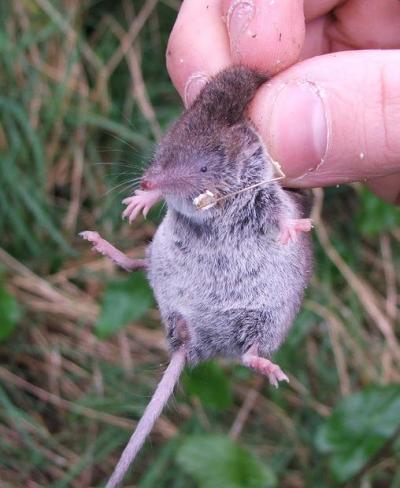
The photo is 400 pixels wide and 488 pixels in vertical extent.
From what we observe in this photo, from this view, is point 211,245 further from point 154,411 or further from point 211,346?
point 154,411

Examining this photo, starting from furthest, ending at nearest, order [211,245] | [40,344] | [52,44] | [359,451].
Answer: [52,44] → [40,344] → [359,451] → [211,245]

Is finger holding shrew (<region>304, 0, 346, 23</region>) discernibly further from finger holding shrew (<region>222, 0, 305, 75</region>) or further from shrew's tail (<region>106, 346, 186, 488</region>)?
shrew's tail (<region>106, 346, 186, 488</region>)

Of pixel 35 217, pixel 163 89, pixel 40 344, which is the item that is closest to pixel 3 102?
pixel 35 217

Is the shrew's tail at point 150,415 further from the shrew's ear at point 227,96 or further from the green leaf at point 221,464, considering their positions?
the green leaf at point 221,464

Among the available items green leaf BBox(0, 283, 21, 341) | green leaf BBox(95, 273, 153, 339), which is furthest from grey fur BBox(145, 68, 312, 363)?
green leaf BBox(0, 283, 21, 341)

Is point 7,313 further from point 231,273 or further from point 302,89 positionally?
point 302,89

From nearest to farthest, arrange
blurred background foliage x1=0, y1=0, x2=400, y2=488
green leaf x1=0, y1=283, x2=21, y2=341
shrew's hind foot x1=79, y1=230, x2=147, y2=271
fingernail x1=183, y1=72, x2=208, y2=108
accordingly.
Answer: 1. shrew's hind foot x1=79, y1=230, x2=147, y2=271
2. fingernail x1=183, y1=72, x2=208, y2=108
3. green leaf x1=0, y1=283, x2=21, y2=341
4. blurred background foliage x1=0, y1=0, x2=400, y2=488
